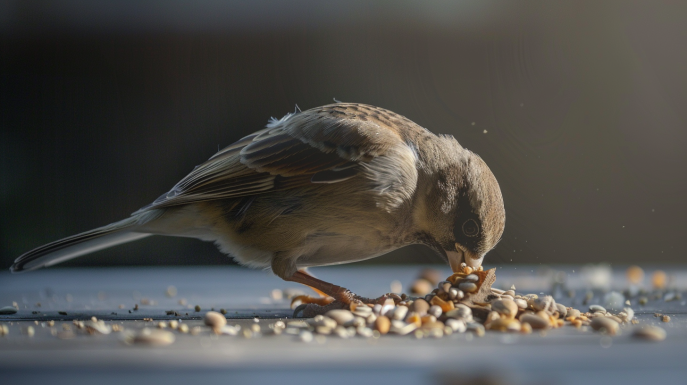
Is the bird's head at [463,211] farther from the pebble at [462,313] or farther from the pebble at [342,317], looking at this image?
the pebble at [342,317]

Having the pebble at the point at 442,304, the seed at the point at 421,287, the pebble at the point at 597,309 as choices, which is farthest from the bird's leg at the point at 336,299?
the pebble at the point at 597,309

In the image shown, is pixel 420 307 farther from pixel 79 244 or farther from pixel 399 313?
pixel 79 244

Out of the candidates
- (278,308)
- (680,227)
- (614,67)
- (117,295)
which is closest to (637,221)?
(680,227)

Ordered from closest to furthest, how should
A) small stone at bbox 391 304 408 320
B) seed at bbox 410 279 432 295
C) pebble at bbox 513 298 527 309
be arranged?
small stone at bbox 391 304 408 320 < pebble at bbox 513 298 527 309 < seed at bbox 410 279 432 295

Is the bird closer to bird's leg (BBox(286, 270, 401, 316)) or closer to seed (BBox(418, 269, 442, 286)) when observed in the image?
bird's leg (BBox(286, 270, 401, 316))

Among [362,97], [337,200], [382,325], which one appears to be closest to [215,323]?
[382,325]

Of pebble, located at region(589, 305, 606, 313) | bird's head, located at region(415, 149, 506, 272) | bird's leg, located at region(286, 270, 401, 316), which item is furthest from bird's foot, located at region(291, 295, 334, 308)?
pebble, located at region(589, 305, 606, 313)

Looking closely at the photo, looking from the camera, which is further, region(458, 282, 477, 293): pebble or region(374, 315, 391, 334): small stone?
region(458, 282, 477, 293): pebble
